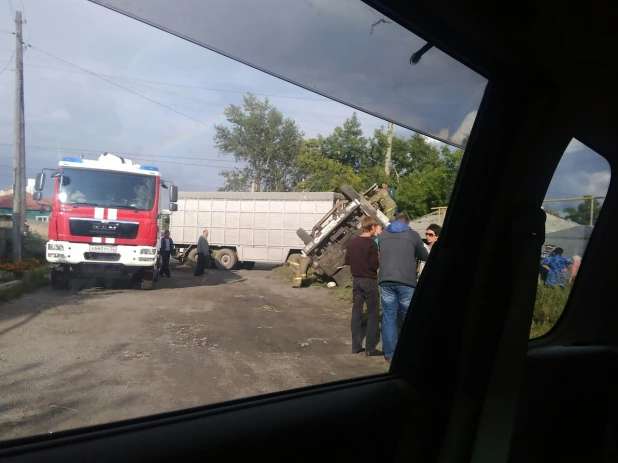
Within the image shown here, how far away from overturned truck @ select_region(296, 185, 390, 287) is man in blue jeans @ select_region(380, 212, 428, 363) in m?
0.18

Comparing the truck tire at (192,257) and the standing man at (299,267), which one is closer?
the truck tire at (192,257)

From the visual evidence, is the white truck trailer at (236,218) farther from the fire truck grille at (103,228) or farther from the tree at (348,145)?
the tree at (348,145)

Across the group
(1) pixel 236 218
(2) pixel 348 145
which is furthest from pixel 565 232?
(1) pixel 236 218

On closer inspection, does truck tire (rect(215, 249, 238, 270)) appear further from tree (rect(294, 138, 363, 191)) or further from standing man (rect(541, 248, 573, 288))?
standing man (rect(541, 248, 573, 288))

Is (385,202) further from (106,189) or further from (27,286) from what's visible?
(27,286)

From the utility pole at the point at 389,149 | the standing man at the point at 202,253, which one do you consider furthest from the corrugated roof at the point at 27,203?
the standing man at the point at 202,253

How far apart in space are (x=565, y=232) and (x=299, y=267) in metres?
3.49

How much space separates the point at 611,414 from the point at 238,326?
1.91 m

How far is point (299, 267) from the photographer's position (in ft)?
20.0

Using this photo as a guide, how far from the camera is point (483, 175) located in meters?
2.53

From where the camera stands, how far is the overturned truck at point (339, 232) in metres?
3.78

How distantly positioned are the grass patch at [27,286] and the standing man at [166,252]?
122cm

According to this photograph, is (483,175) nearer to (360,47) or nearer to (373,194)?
(360,47)

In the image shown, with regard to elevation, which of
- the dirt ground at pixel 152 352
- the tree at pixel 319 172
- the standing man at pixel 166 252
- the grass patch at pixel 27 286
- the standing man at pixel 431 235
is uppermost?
the tree at pixel 319 172
